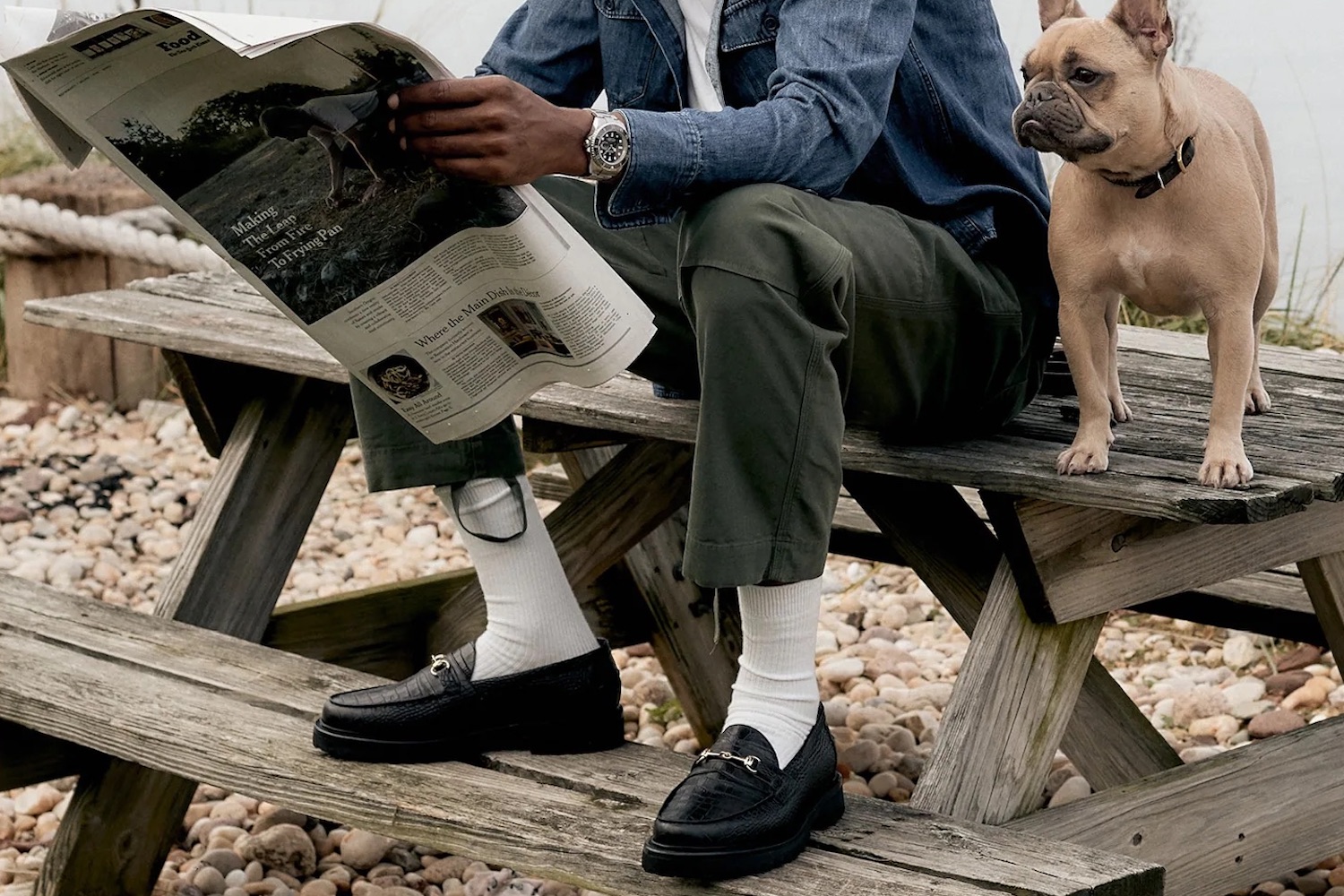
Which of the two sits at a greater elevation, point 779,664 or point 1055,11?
point 1055,11

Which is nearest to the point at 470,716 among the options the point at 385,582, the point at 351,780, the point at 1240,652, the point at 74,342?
the point at 351,780

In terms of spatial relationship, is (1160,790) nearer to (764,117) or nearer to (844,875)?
(844,875)

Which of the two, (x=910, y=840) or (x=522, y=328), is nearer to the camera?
(x=910, y=840)

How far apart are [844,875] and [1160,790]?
0.58m

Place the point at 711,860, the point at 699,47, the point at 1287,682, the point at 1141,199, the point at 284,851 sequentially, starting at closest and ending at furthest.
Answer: the point at 711,860
the point at 1141,199
the point at 699,47
the point at 284,851
the point at 1287,682

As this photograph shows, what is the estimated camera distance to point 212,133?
160 centimetres

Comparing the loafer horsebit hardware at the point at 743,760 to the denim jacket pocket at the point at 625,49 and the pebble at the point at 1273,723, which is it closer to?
the denim jacket pocket at the point at 625,49

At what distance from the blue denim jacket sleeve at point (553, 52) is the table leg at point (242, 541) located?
722mm

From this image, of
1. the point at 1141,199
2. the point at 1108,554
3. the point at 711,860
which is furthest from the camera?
the point at 1108,554

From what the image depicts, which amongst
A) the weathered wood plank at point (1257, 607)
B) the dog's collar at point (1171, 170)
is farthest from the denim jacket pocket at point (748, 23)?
the weathered wood plank at point (1257, 607)

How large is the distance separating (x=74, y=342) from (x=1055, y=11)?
3905 millimetres

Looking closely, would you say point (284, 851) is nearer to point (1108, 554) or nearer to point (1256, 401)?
point (1108, 554)

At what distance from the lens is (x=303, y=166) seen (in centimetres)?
163

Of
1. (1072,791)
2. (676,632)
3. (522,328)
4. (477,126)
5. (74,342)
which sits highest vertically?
(477,126)
